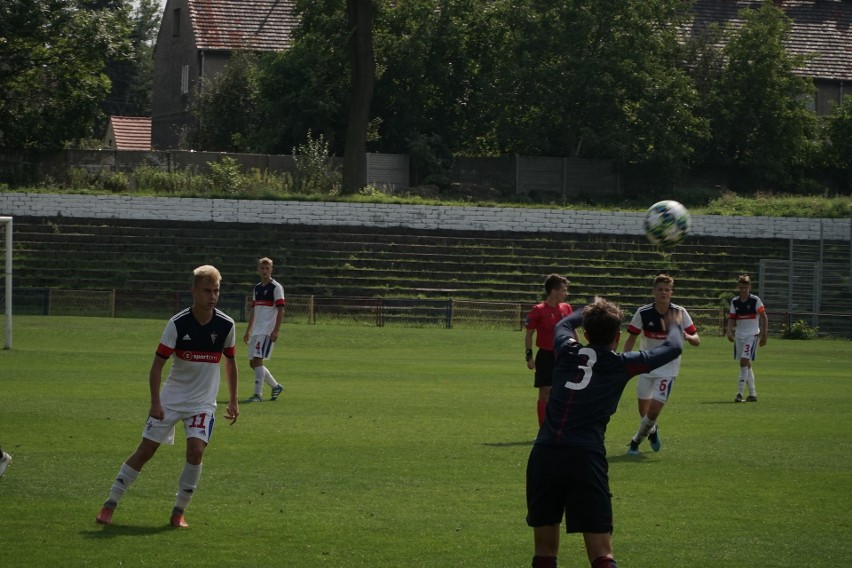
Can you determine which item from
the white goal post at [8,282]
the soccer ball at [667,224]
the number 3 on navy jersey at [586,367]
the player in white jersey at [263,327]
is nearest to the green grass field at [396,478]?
the player in white jersey at [263,327]

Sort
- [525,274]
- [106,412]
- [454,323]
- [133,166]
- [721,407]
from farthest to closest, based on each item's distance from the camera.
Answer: [133,166]
[525,274]
[454,323]
[721,407]
[106,412]

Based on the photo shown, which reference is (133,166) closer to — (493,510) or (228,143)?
(228,143)

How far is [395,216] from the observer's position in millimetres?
44375

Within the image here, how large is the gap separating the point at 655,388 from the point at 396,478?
359 cm

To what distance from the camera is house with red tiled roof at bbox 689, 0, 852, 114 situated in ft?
209

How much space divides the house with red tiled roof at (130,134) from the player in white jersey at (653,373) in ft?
212

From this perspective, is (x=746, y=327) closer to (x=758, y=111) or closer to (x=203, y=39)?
(x=758, y=111)

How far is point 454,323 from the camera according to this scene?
37.7 meters

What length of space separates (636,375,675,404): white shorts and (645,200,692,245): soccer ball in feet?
5.23

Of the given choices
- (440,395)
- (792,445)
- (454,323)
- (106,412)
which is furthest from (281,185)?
(792,445)

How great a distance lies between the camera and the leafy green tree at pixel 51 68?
4916 centimetres

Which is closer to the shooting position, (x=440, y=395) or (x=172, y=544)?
(x=172, y=544)

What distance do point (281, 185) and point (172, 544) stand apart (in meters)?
41.3

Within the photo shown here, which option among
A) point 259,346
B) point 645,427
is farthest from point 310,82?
point 645,427
